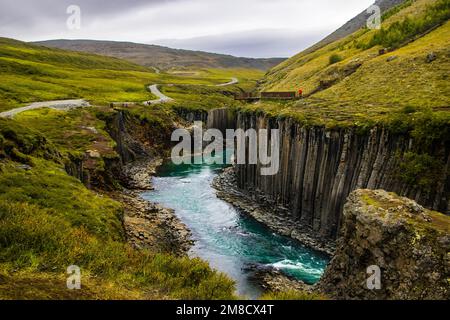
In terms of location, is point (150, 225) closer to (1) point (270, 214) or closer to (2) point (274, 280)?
(1) point (270, 214)

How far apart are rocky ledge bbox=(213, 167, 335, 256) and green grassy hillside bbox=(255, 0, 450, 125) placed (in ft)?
30.2

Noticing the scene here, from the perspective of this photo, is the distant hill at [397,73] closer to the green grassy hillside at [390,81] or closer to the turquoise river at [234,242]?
the green grassy hillside at [390,81]

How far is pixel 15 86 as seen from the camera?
71938mm

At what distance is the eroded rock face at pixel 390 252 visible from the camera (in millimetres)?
13789

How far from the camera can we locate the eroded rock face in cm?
1379

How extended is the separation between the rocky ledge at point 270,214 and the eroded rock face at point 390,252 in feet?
37.1

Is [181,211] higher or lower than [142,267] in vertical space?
lower

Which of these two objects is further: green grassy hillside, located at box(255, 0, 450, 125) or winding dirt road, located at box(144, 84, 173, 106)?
winding dirt road, located at box(144, 84, 173, 106)

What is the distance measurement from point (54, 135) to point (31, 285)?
36732 millimetres

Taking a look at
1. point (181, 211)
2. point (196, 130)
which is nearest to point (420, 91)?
point (181, 211)

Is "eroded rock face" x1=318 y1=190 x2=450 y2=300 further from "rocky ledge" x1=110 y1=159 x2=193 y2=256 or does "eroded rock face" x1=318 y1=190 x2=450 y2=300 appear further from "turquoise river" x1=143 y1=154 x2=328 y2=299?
"rocky ledge" x1=110 y1=159 x2=193 y2=256

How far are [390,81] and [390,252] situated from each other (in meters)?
28.3

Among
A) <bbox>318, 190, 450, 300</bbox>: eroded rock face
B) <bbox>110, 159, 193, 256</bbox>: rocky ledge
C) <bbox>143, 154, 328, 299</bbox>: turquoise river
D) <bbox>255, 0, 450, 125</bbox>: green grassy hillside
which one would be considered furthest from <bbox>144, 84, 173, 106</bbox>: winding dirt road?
<bbox>318, 190, 450, 300</bbox>: eroded rock face
